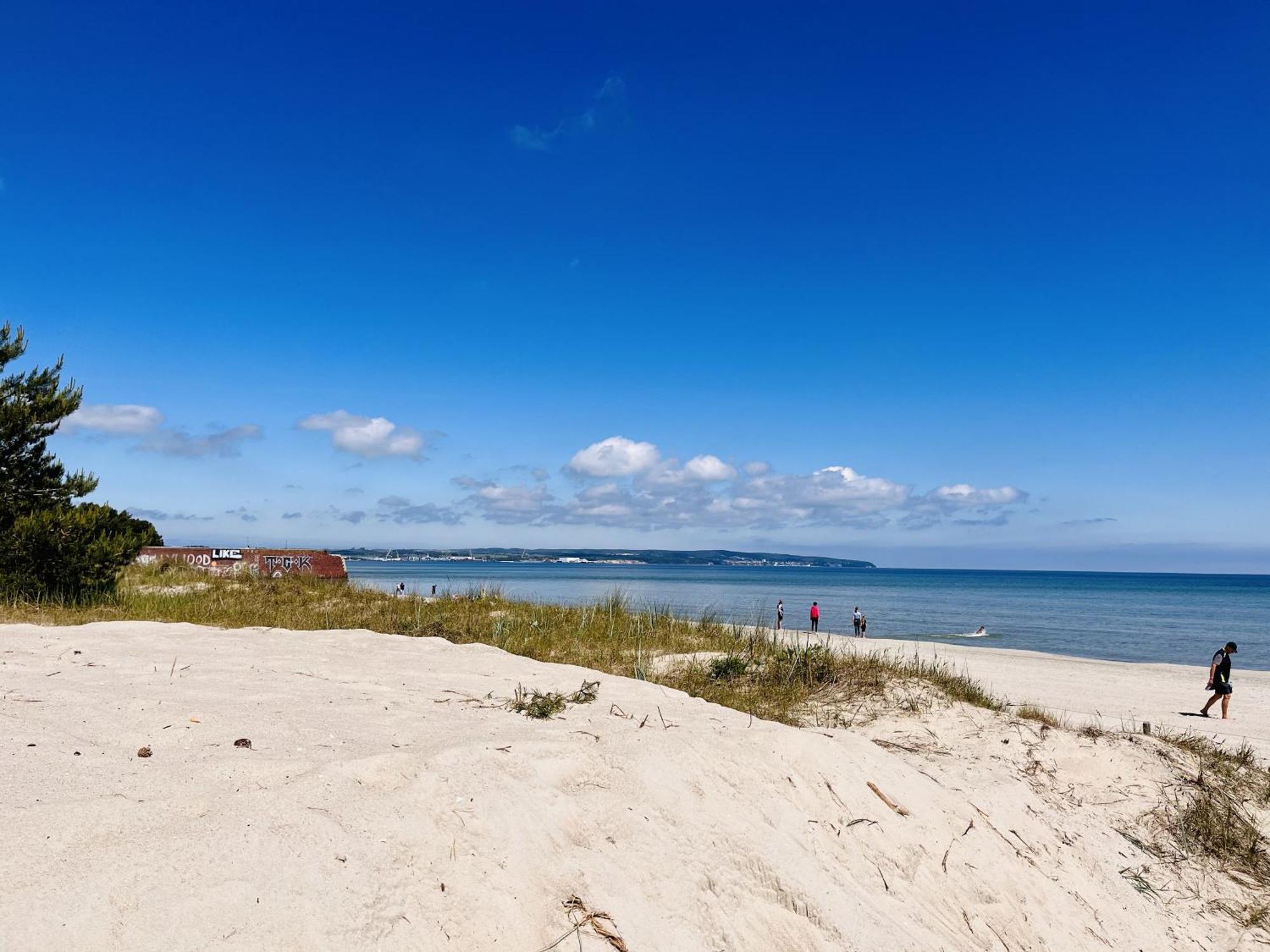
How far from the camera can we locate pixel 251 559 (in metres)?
26.0

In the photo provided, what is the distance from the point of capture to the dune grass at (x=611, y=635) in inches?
286

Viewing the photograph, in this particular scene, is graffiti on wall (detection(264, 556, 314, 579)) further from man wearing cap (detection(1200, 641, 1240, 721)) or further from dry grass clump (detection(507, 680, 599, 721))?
man wearing cap (detection(1200, 641, 1240, 721))

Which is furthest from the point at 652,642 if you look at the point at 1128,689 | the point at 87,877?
the point at 1128,689

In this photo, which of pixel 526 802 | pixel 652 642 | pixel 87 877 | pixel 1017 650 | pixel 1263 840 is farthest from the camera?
pixel 1017 650

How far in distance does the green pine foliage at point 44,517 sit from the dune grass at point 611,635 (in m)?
0.57

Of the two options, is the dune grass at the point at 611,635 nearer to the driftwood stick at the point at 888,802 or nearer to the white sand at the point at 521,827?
the white sand at the point at 521,827

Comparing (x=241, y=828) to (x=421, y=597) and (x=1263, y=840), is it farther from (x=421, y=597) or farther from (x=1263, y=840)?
(x=421, y=597)

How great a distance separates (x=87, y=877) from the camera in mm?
2471

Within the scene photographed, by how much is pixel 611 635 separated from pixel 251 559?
803 inches

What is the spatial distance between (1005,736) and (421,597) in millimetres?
9745

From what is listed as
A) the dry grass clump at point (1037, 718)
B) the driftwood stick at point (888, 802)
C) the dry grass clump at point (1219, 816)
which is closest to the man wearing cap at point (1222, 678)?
the dry grass clump at point (1219, 816)

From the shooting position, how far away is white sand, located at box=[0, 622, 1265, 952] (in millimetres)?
2564

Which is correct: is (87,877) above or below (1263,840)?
above

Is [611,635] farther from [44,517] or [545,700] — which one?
[44,517]
